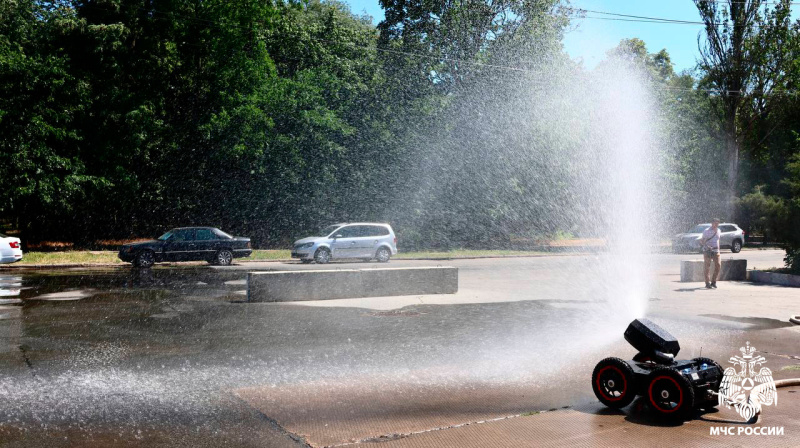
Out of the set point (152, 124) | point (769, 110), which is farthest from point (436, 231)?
point (769, 110)

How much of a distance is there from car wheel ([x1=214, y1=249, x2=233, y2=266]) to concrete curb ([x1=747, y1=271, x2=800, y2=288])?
19.8 m

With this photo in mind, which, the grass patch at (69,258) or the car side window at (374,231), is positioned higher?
the car side window at (374,231)

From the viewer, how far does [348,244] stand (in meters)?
29.1

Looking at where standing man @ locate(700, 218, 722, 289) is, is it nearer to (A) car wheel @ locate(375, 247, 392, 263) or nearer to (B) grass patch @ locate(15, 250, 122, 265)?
(A) car wheel @ locate(375, 247, 392, 263)

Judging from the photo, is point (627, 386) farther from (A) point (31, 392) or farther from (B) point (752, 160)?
(B) point (752, 160)

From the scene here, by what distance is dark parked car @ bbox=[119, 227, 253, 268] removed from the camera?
2542cm

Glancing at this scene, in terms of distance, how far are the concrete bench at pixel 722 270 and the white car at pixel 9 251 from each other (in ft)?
77.8

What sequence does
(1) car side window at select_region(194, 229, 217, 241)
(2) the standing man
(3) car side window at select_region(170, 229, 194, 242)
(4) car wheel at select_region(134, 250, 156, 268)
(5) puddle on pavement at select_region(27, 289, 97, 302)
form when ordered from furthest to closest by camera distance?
1. (1) car side window at select_region(194, 229, 217, 241)
2. (3) car side window at select_region(170, 229, 194, 242)
3. (4) car wheel at select_region(134, 250, 156, 268)
4. (2) the standing man
5. (5) puddle on pavement at select_region(27, 289, 97, 302)

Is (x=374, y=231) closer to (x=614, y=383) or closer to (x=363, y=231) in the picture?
(x=363, y=231)

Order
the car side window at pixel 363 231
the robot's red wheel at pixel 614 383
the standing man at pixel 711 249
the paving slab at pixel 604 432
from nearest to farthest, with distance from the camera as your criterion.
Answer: the paving slab at pixel 604 432 < the robot's red wheel at pixel 614 383 < the standing man at pixel 711 249 < the car side window at pixel 363 231

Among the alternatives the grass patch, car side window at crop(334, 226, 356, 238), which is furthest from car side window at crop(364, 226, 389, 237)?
the grass patch

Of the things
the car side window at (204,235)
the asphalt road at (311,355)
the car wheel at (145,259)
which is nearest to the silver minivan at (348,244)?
the car side window at (204,235)

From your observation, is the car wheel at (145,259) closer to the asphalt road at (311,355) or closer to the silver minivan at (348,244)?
the silver minivan at (348,244)

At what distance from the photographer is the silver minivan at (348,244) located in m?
28.1
